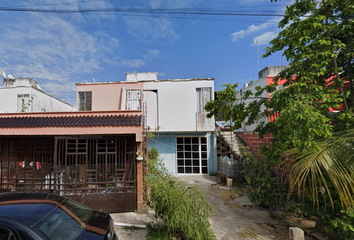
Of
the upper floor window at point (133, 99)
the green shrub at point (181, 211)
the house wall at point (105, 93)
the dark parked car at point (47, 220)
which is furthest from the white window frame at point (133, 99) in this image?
the dark parked car at point (47, 220)

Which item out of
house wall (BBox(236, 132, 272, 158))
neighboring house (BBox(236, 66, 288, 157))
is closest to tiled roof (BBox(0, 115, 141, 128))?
neighboring house (BBox(236, 66, 288, 157))

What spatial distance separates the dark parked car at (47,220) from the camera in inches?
81.8

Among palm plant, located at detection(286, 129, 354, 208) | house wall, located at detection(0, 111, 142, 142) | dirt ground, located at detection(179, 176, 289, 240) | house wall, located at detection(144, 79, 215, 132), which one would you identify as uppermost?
house wall, located at detection(144, 79, 215, 132)

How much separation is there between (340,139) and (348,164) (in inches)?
17.4

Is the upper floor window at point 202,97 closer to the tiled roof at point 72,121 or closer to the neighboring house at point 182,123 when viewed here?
the neighboring house at point 182,123

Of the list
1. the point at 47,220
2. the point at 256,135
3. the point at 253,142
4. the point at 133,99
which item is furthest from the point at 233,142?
the point at 47,220

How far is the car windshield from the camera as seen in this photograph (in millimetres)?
2226

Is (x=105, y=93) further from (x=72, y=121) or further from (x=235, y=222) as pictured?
(x=235, y=222)

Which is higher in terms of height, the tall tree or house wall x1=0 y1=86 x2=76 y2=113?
house wall x1=0 y1=86 x2=76 y2=113

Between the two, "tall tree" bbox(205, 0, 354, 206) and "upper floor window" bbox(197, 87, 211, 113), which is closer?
"tall tree" bbox(205, 0, 354, 206)

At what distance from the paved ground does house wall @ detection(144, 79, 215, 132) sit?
4.76 metres

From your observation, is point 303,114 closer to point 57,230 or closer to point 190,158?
point 57,230

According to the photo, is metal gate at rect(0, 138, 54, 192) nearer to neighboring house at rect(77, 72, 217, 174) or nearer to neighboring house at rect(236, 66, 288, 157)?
neighboring house at rect(77, 72, 217, 174)

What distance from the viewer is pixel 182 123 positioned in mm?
10656
